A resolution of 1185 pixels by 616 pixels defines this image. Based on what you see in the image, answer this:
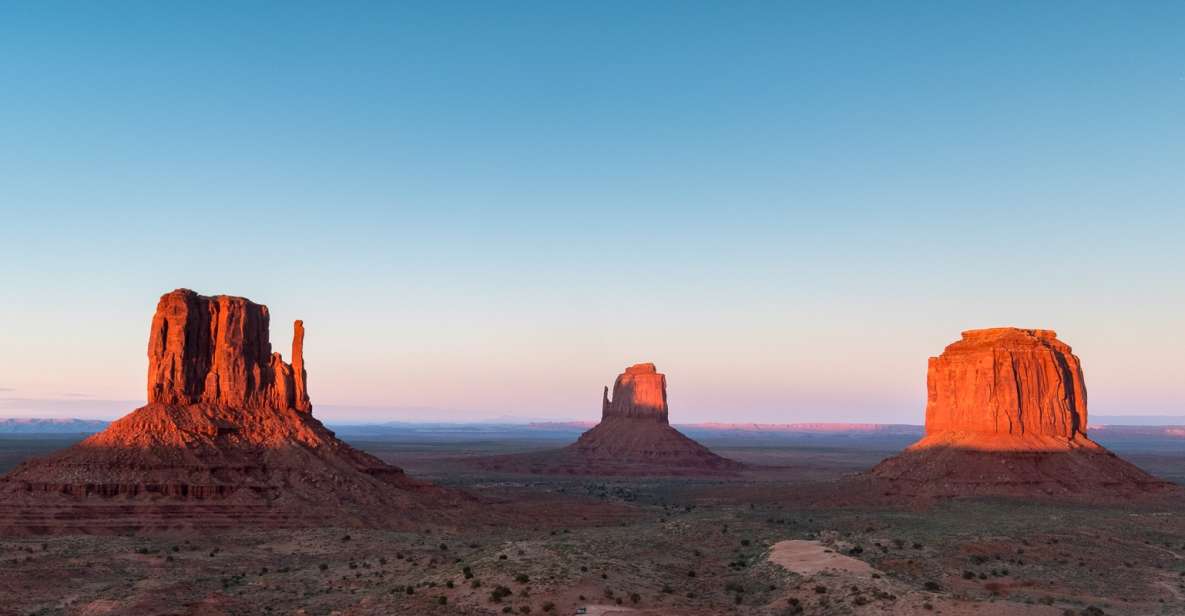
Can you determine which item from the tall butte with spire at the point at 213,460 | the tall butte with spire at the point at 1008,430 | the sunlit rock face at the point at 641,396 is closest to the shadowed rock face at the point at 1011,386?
the tall butte with spire at the point at 1008,430

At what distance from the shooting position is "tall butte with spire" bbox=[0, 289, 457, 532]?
180 ft

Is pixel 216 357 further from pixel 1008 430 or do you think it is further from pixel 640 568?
pixel 1008 430

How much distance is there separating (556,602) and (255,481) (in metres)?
34.8

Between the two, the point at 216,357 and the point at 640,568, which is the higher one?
the point at 216,357

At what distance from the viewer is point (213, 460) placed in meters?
59.4

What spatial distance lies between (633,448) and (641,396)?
1433 centimetres

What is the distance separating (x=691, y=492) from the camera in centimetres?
10056

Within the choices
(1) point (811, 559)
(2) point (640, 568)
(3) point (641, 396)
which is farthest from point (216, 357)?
(3) point (641, 396)

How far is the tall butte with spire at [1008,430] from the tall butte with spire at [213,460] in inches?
1675

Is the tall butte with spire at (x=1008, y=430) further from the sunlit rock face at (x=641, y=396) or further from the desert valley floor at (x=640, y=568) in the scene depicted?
the sunlit rock face at (x=641, y=396)

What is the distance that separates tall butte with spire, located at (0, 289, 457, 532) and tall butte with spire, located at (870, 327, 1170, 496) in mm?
42544

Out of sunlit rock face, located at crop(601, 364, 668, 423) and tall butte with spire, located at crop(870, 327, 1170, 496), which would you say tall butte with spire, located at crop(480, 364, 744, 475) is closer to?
sunlit rock face, located at crop(601, 364, 668, 423)

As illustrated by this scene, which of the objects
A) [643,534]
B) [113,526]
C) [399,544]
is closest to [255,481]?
[113,526]

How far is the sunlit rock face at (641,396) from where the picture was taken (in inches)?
6245
